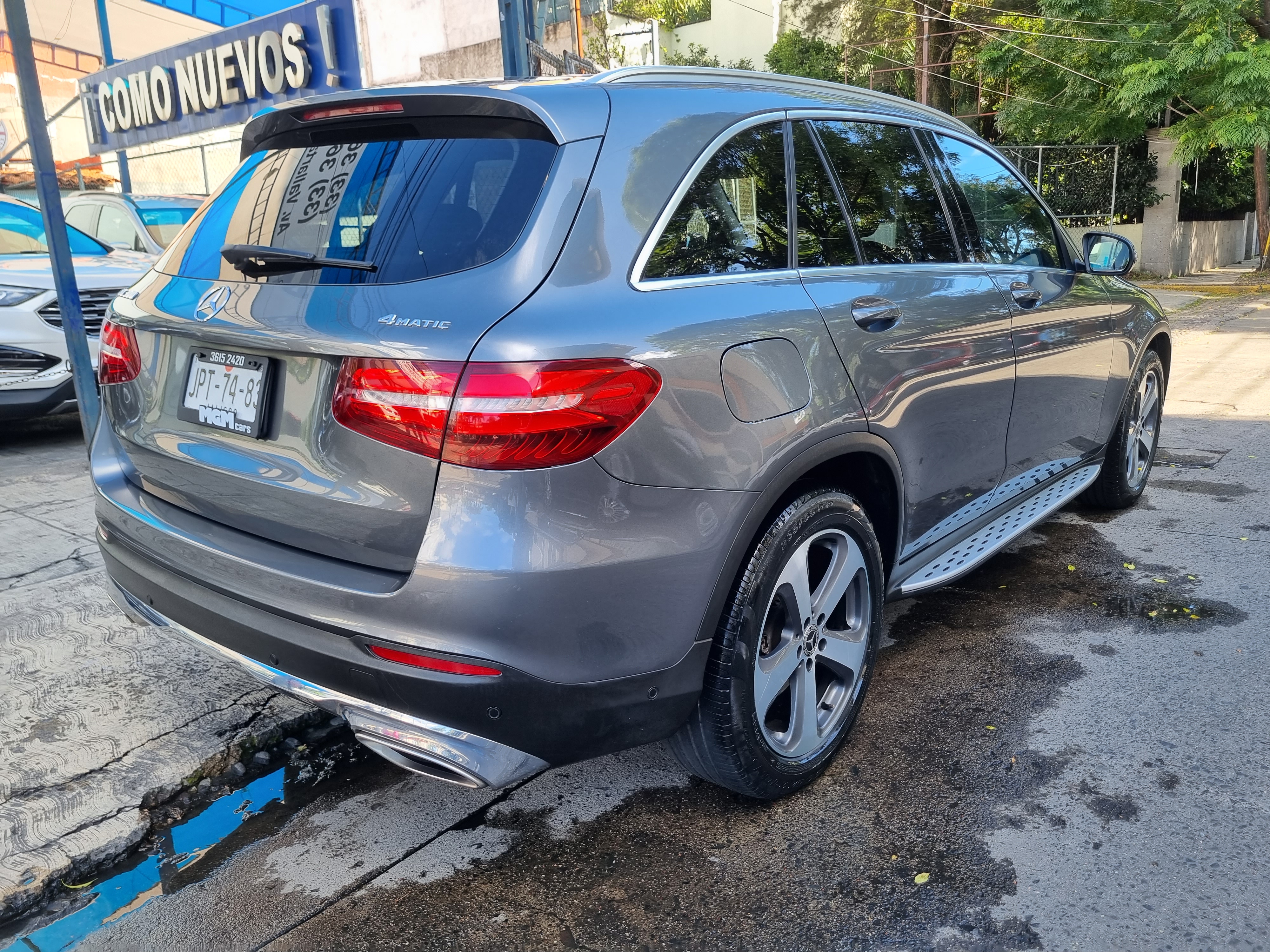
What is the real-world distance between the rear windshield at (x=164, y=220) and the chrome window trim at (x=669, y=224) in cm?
811

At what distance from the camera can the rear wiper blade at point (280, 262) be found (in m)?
2.24

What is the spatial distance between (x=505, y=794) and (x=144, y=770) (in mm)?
1009

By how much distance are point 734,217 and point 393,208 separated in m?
0.83

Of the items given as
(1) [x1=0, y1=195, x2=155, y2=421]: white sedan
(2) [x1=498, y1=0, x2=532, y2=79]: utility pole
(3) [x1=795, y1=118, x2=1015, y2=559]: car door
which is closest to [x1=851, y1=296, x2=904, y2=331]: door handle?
(3) [x1=795, y1=118, x2=1015, y2=559]: car door

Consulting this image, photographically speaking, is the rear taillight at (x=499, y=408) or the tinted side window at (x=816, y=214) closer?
the rear taillight at (x=499, y=408)

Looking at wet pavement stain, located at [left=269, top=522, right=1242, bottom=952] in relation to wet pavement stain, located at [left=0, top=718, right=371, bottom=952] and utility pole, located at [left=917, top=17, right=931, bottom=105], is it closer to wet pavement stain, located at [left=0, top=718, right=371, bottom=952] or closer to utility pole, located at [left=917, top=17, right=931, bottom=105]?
wet pavement stain, located at [left=0, top=718, right=371, bottom=952]

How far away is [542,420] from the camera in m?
1.96

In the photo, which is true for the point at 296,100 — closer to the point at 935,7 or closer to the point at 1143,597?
the point at 1143,597

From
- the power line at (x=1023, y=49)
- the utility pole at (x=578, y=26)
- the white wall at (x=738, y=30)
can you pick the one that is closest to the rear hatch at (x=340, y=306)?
the utility pole at (x=578, y=26)

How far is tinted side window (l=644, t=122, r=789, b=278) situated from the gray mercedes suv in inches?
0.4

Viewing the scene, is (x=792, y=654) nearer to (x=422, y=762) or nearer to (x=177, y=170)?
(x=422, y=762)

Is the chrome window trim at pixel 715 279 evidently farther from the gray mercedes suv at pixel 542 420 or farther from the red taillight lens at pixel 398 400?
the red taillight lens at pixel 398 400

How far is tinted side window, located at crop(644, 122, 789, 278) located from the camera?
2326mm

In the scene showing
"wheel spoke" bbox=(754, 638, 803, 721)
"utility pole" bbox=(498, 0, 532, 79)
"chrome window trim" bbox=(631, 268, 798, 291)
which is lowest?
"wheel spoke" bbox=(754, 638, 803, 721)
